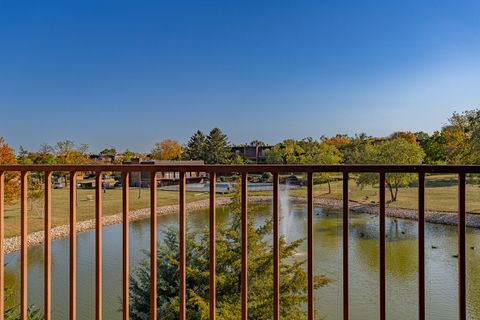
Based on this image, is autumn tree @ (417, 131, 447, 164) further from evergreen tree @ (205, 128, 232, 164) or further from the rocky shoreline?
evergreen tree @ (205, 128, 232, 164)

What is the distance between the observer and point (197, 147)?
121ft

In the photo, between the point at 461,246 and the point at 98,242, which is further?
the point at 98,242

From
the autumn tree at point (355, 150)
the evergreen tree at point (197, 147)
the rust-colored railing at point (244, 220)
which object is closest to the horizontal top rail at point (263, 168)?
the rust-colored railing at point (244, 220)

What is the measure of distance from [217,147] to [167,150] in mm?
4967

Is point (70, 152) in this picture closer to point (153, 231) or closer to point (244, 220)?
point (153, 231)

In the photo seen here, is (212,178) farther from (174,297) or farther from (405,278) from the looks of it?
(405,278)

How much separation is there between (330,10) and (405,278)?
907cm

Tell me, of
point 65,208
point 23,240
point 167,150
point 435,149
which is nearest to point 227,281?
point 23,240

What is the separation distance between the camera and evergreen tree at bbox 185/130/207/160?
3408 centimetres

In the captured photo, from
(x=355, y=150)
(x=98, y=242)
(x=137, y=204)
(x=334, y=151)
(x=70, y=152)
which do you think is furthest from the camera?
(x=355, y=150)

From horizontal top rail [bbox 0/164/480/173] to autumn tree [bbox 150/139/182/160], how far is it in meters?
30.0

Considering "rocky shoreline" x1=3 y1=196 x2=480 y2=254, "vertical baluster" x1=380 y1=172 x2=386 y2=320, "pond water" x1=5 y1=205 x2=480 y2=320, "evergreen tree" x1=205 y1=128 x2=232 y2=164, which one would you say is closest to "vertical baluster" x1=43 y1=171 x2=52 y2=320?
"vertical baluster" x1=380 y1=172 x2=386 y2=320

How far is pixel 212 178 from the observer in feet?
5.23

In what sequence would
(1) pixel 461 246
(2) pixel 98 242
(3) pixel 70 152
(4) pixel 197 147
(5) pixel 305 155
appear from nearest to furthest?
(1) pixel 461 246 → (2) pixel 98 242 → (5) pixel 305 155 → (3) pixel 70 152 → (4) pixel 197 147
